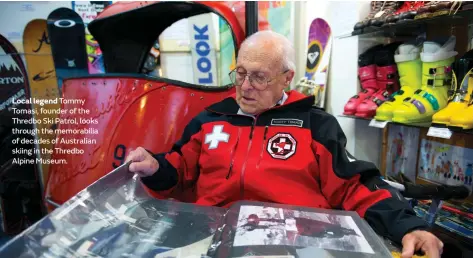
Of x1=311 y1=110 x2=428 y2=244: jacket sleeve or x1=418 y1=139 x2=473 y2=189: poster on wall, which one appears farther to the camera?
x1=418 y1=139 x2=473 y2=189: poster on wall

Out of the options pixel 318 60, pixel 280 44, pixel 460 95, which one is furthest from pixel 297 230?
pixel 318 60

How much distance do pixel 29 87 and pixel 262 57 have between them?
1761 millimetres

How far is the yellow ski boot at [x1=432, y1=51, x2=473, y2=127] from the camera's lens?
49.9 inches

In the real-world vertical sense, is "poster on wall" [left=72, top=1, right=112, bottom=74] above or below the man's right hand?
above

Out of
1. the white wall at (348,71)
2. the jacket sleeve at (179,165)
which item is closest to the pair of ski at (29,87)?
the jacket sleeve at (179,165)

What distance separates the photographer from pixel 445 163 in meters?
1.62

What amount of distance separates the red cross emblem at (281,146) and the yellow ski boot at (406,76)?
766 millimetres

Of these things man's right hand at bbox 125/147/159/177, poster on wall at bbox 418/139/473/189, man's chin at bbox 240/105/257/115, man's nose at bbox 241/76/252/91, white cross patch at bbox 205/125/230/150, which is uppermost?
man's nose at bbox 241/76/252/91

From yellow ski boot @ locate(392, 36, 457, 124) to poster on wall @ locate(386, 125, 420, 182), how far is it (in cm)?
38

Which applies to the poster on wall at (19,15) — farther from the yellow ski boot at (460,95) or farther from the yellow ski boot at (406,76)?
the yellow ski boot at (460,95)

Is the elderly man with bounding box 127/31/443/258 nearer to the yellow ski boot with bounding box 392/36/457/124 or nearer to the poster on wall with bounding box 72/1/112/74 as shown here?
the yellow ski boot with bounding box 392/36/457/124

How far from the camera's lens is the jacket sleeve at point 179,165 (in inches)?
44.1

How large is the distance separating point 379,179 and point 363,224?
0.28 meters

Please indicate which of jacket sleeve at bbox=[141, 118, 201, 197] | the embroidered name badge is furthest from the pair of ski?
the embroidered name badge
